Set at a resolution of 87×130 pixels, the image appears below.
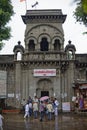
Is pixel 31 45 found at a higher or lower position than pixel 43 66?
higher

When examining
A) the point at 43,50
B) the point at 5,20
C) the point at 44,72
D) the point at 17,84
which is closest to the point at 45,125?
the point at 5,20

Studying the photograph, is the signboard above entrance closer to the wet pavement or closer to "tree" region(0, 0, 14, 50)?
the wet pavement

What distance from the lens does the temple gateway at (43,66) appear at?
40062mm

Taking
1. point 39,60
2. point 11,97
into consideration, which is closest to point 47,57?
point 39,60

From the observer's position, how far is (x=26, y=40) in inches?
A: 1620

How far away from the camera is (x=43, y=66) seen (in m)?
40.5

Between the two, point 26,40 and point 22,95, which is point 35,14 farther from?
point 22,95

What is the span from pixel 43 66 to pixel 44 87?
2610 mm

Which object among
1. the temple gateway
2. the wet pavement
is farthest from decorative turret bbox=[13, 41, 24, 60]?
the wet pavement

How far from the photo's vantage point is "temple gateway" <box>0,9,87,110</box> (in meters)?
40.1

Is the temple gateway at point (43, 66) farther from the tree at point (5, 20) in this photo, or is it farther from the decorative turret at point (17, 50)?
the tree at point (5, 20)

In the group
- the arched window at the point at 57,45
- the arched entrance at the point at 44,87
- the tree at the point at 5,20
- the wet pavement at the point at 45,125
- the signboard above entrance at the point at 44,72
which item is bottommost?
the wet pavement at the point at 45,125

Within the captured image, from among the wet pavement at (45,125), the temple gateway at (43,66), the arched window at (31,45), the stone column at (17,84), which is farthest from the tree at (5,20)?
the arched window at (31,45)

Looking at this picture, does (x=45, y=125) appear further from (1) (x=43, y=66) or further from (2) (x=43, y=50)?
(2) (x=43, y=50)
